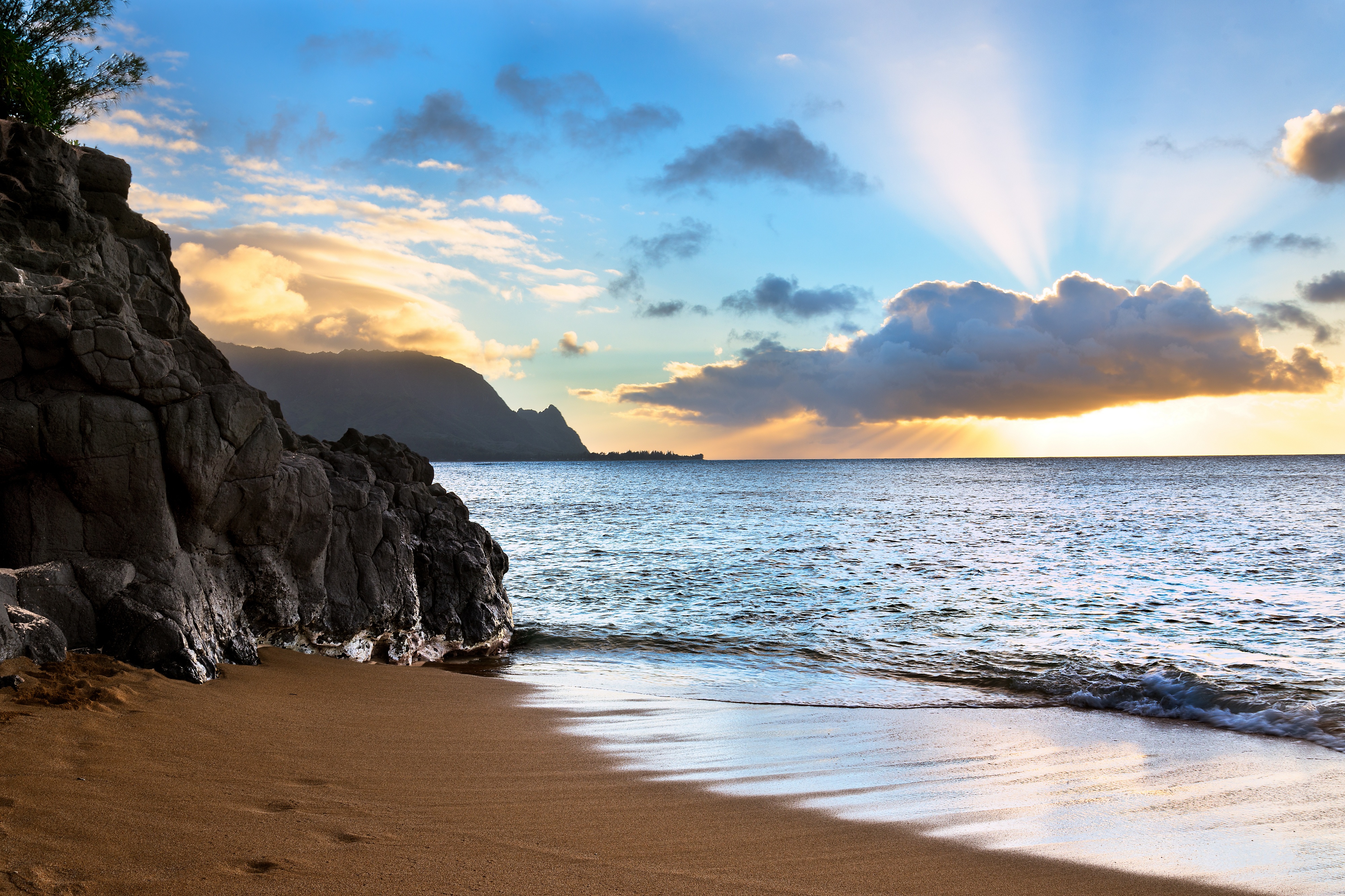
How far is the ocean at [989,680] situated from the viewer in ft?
20.3

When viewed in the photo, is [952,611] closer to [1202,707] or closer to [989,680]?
[989,680]

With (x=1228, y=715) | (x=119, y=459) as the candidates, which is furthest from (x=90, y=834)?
(x=1228, y=715)

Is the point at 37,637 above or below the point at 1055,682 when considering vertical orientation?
above

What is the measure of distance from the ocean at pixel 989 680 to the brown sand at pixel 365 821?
25.4 inches

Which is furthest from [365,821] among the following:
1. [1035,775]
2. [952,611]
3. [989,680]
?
[952,611]

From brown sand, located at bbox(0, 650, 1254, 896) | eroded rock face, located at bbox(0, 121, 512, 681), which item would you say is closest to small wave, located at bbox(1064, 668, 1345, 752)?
brown sand, located at bbox(0, 650, 1254, 896)

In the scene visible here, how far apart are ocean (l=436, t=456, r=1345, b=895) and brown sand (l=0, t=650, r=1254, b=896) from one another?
645mm

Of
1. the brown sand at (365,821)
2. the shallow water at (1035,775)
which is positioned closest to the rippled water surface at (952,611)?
the shallow water at (1035,775)

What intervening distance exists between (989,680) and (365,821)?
9.78 meters

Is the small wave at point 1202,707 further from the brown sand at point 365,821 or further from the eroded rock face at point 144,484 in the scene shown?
the eroded rock face at point 144,484

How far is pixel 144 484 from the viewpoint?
837 centimetres

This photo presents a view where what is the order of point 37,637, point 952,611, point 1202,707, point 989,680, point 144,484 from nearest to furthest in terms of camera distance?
1. point 37,637
2. point 144,484
3. point 1202,707
4. point 989,680
5. point 952,611

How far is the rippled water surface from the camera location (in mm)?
11172

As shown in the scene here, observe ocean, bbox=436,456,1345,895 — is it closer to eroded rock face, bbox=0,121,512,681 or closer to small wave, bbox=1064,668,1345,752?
small wave, bbox=1064,668,1345,752
